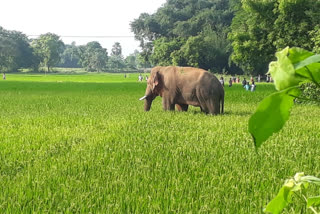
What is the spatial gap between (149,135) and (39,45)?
282ft

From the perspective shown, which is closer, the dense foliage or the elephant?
the dense foliage

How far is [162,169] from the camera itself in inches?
138

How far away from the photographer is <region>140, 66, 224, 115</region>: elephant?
8253 mm

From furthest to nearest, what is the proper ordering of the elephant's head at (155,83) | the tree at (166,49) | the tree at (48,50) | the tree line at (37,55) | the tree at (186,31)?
the tree at (48,50), the tree line at (37,55), the tree at (166,49), the tree at (186,31), the elephant's head at (155,83)

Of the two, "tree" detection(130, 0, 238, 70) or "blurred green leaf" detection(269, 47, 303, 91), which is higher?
"tree" detection(130, 0, 238, 70)

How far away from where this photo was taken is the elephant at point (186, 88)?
27.1ft

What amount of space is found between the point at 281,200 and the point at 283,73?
186mm

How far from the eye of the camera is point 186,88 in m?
8.51

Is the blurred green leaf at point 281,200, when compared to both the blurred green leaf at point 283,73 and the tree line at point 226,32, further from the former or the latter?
the tree line at point 226,32

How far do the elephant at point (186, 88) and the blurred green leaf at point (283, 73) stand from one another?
26.1 feet

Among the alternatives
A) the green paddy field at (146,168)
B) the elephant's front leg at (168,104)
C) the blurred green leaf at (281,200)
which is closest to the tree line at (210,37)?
the elephant's front leg at (168,104)

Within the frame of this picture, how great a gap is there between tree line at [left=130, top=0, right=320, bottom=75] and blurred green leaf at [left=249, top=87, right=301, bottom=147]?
14.9 metres

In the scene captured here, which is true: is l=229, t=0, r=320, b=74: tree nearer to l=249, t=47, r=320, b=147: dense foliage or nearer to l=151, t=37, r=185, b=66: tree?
l=249, t=47, r=320, b=147: dense foliage

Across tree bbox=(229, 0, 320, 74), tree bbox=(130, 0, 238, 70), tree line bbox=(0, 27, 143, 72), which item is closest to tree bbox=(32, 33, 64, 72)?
tree line bbox=(0, 27, 143, 72)
